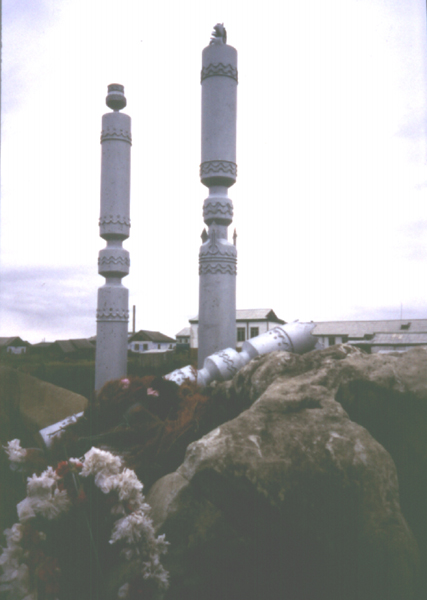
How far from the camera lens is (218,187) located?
522cm

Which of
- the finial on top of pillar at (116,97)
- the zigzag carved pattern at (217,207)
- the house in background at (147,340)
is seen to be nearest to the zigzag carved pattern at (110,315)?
the zigzag carved pattern at (217,207)

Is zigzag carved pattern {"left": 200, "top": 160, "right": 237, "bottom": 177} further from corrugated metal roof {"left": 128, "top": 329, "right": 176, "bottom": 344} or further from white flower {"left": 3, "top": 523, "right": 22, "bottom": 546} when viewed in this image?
corrugated metal roof {"left": 128, "top": 329, "right": 176, "bottom": 344}

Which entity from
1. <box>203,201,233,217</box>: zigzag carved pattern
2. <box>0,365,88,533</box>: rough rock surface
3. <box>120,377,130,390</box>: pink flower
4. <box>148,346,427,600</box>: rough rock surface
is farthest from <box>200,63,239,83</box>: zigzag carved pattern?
<box>148,346,427,600</box>: rough rock surface

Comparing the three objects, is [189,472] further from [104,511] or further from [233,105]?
[233,105]

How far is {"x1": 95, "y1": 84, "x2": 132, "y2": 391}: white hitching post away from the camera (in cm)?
616

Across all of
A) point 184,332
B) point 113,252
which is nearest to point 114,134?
point 113,252

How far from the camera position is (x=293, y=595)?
1979mm

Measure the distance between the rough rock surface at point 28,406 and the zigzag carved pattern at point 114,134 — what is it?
3.47 m

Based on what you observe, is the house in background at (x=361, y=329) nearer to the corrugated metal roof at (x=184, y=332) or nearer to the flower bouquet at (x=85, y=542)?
the flower bouquet at (x=85, y=542)

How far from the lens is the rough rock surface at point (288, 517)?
6.34 ft

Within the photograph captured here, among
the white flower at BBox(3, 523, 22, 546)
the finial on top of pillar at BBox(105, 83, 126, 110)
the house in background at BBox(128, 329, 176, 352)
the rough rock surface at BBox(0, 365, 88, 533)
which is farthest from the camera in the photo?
the house in background at BBox(128, 329, 176, 352)

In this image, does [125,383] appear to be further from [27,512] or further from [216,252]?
[27,512]

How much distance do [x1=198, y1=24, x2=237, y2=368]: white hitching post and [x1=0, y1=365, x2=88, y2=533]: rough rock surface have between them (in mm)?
1570

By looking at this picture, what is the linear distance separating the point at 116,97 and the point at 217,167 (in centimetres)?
230
